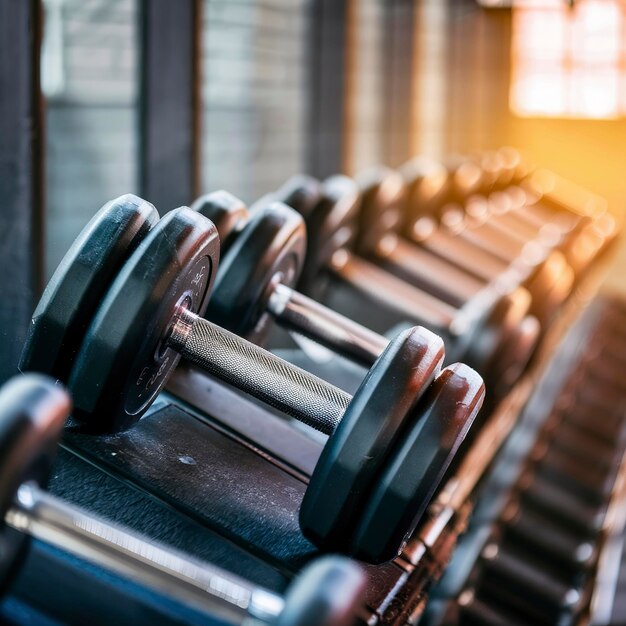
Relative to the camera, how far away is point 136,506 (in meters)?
1.06

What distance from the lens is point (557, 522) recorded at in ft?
9.50

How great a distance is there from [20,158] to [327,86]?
2.95 m

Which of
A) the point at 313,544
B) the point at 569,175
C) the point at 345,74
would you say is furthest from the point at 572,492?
the point at 569,175

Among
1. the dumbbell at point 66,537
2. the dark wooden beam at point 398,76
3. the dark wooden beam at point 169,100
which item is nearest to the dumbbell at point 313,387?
the dumbbell at point 66,537

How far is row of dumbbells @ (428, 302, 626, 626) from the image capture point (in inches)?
96.3

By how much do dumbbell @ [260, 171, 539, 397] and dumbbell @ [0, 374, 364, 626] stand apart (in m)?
1.16

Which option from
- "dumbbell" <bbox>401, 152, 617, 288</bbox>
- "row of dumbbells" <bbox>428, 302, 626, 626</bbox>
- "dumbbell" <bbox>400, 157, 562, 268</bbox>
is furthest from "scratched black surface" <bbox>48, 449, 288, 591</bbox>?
"dumbbell" <bbox>400, 157, 562, 268</bbox>

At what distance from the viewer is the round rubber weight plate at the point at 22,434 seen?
705 mm

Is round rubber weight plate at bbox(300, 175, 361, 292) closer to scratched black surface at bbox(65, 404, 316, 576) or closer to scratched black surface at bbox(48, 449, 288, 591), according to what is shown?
scratched black surface at bbox(65, 404, 316, 576)

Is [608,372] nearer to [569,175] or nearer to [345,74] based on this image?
[345,74]

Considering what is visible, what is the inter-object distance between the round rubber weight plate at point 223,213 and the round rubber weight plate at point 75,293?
1.19ft

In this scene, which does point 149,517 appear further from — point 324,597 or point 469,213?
point 469,213

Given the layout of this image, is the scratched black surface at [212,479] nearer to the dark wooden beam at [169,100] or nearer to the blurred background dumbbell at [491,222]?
the dark wooden beam at [169,100]

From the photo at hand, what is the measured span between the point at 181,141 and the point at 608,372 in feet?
7.56
